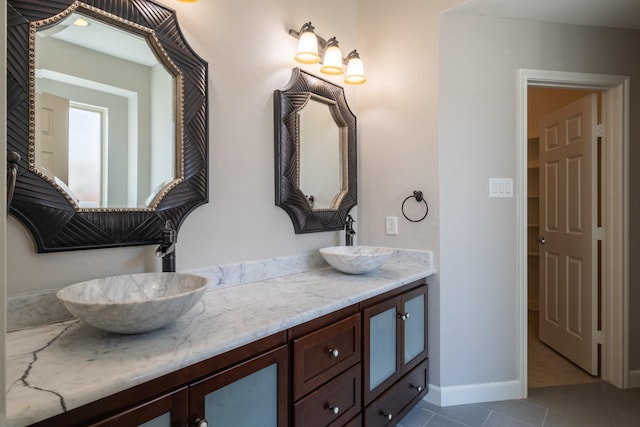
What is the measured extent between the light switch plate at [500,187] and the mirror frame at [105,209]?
1604 mm

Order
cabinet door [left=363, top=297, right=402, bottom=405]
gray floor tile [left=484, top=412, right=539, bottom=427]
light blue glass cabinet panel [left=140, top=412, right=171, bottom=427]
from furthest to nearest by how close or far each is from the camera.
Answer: gray floor tile [left=484, top=412, right=539, bottom=427] < cabinet door [left=363, top=297, right=402, bottom=405] < light blue glass cabinet panel [left=140, top=412, right=171, bottom=427]

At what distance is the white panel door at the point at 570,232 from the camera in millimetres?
2299

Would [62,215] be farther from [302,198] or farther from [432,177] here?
[432,177]

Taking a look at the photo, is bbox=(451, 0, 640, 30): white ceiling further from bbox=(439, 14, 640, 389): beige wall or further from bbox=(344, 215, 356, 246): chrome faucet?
bbox=(344, 215, 356, 246): chrome faucet

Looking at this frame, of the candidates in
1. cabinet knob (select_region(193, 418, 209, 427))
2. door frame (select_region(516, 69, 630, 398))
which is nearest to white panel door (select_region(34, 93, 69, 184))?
cabinet knob (select_region(193, 418, 209, 427))

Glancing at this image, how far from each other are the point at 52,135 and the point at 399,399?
1.81 metres

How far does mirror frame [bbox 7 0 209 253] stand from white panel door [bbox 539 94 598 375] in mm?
2455

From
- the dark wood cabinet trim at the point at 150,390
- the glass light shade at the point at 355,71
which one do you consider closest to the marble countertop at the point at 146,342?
the dark wood cabinet trim at the point at 150,390

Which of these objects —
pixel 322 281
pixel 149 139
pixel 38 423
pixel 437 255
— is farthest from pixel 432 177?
pixel 38 423

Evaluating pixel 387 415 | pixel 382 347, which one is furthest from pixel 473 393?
pixel 382 347

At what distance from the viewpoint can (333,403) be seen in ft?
4.19

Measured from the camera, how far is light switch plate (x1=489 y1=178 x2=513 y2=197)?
2.03m

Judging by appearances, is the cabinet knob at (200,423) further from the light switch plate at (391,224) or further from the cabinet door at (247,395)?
the light switch plate at (391,224)

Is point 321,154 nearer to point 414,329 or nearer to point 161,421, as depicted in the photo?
point 414,329
